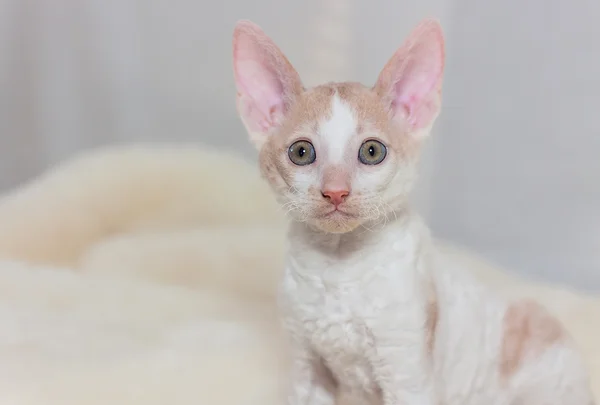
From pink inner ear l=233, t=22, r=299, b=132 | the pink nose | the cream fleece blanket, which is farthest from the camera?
the cream fleece blanket

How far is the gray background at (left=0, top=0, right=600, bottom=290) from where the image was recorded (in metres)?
1.65

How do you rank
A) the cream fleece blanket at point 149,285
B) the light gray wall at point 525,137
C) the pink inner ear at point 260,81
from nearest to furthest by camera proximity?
1. the pink inner ear at point 260,81
2. the cream fleece blanket at point 149,285
3. the light gray wall at point 525,137

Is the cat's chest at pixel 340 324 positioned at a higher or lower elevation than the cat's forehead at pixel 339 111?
lower

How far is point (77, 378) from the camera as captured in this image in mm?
1038

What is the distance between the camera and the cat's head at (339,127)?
2.61 feet

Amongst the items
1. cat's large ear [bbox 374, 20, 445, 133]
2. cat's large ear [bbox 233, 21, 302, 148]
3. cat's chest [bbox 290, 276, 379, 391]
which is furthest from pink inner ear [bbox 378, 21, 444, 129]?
cat's chest [bbox 290, 276, 379, 391]

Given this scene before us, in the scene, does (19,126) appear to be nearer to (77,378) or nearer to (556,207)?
(77,378)

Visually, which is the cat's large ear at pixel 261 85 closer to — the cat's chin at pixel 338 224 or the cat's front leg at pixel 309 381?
the cat's chin at pixel 338 224

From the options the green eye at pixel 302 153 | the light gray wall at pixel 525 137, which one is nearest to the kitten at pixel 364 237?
the green eye at pixel 302 153

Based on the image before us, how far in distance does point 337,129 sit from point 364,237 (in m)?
0.15

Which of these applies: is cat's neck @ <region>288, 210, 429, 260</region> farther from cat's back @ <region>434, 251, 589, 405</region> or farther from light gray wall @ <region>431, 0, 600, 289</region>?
light gray wall @ <region>431, 0, 600, 289</region>

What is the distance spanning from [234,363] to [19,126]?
1.06 metres

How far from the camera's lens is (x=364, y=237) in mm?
867

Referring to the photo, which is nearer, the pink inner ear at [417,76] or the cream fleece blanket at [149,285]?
the pink inner ear at [417,76]
